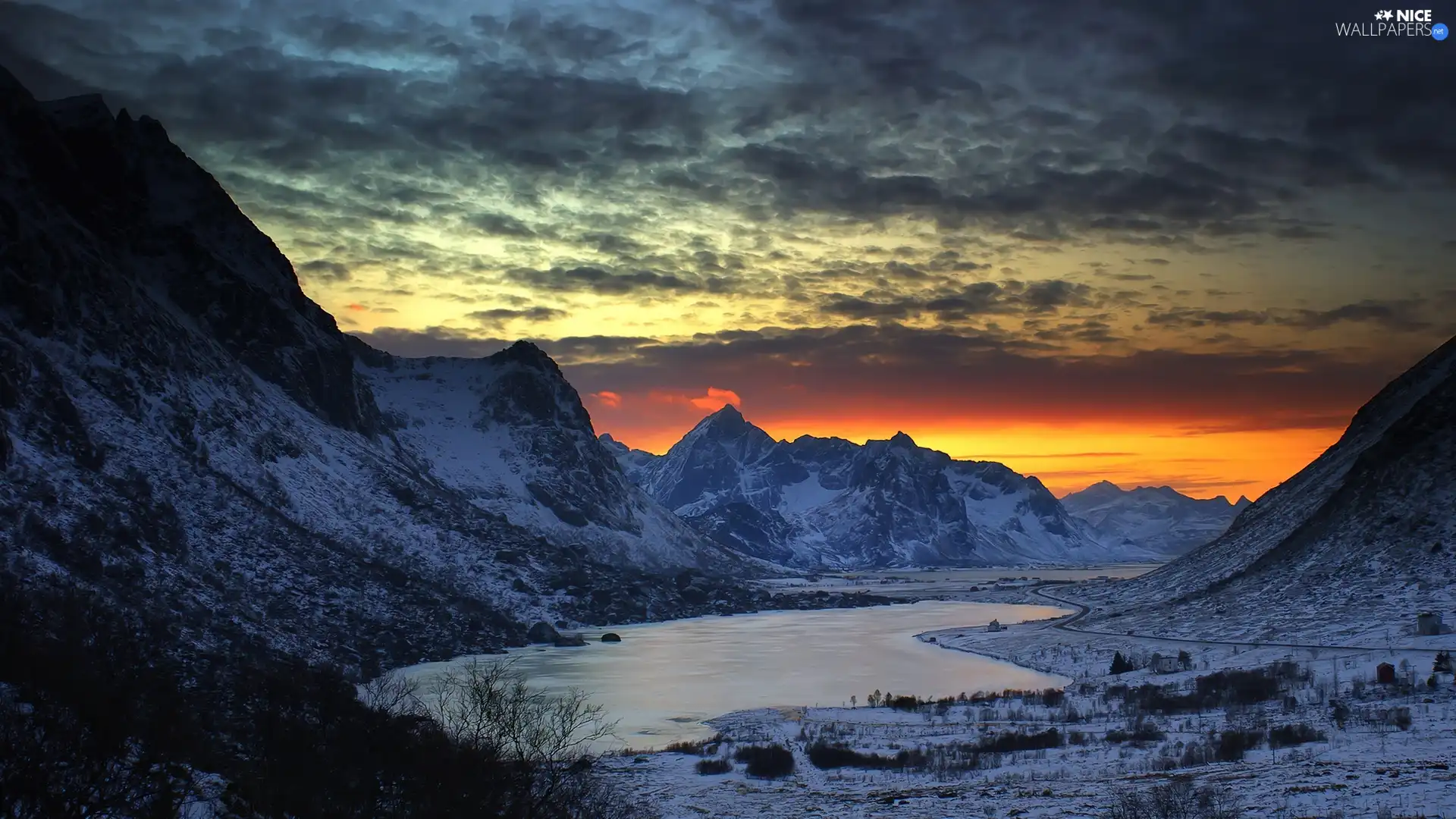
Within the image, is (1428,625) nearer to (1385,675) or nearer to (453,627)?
(1385,675)

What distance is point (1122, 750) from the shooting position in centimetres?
4216

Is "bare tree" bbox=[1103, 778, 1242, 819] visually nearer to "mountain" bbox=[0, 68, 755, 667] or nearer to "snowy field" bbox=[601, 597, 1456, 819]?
"snowy field" bbox=[601, 597, 1456, 819]

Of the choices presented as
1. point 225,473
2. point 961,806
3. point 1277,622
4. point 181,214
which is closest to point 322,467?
point 225,473

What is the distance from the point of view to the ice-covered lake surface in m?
73.5

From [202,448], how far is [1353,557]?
4479 inches

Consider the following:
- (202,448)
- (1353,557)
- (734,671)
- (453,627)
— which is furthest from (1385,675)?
(202,448)

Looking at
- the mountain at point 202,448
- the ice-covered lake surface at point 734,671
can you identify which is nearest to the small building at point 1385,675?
the ice-covered lake surface at point 734,671

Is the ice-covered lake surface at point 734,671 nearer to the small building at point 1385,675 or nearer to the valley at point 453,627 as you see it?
the valley at point 453,627

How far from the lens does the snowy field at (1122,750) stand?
31.4m

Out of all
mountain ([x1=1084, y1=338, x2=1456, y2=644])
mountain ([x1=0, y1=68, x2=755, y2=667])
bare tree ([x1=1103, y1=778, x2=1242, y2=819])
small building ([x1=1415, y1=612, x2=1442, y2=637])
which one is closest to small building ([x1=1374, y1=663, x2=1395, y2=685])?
mountain ([x1=1084, y1=338, x2=1456, y2=644])

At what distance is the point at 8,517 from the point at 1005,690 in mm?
69786

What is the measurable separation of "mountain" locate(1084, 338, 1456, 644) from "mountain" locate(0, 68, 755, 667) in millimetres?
73497

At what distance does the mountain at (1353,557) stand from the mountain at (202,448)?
73.5m

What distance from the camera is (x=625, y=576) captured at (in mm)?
193875
